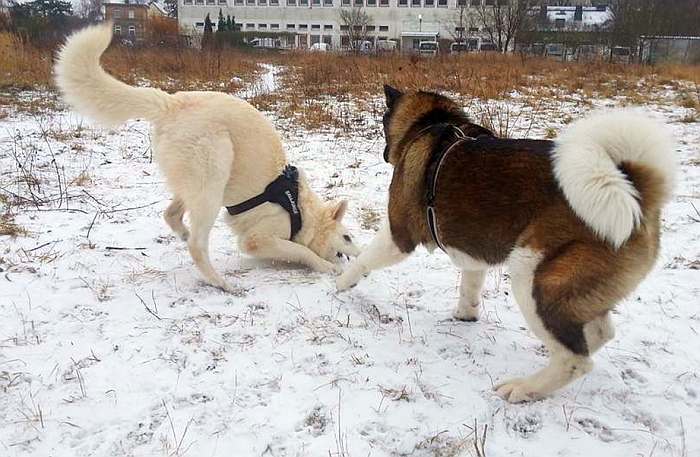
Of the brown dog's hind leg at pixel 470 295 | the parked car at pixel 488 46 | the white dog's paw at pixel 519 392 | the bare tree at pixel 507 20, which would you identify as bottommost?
the white dog's paw at pixel 519 392

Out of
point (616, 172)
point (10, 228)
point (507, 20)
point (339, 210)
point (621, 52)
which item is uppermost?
point (507, 20)

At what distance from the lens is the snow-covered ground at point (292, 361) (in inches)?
80.1

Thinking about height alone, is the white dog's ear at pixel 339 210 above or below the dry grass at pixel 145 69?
below

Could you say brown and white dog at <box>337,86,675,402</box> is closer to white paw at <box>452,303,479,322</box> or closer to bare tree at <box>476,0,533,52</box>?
white paw at <box>452,303,479,322</box>

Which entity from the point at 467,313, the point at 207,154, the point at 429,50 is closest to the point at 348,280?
the point at 467,313

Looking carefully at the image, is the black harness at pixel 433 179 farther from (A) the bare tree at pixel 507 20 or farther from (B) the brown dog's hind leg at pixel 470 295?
(A) the bare tree at pixel 507 20

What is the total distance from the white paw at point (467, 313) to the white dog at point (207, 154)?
121 centimetres

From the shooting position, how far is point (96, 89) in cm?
338

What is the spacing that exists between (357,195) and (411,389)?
3.51 m

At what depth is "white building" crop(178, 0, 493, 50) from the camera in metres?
58.8

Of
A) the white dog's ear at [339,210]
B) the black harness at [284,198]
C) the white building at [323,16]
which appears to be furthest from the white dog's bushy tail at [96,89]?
the white building at [323,16]

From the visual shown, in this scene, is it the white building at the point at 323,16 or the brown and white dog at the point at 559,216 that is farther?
the white building at the point at 323,16

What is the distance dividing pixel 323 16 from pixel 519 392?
6550 centimetres

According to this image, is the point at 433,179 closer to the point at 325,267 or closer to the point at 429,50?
the point at 325,267
